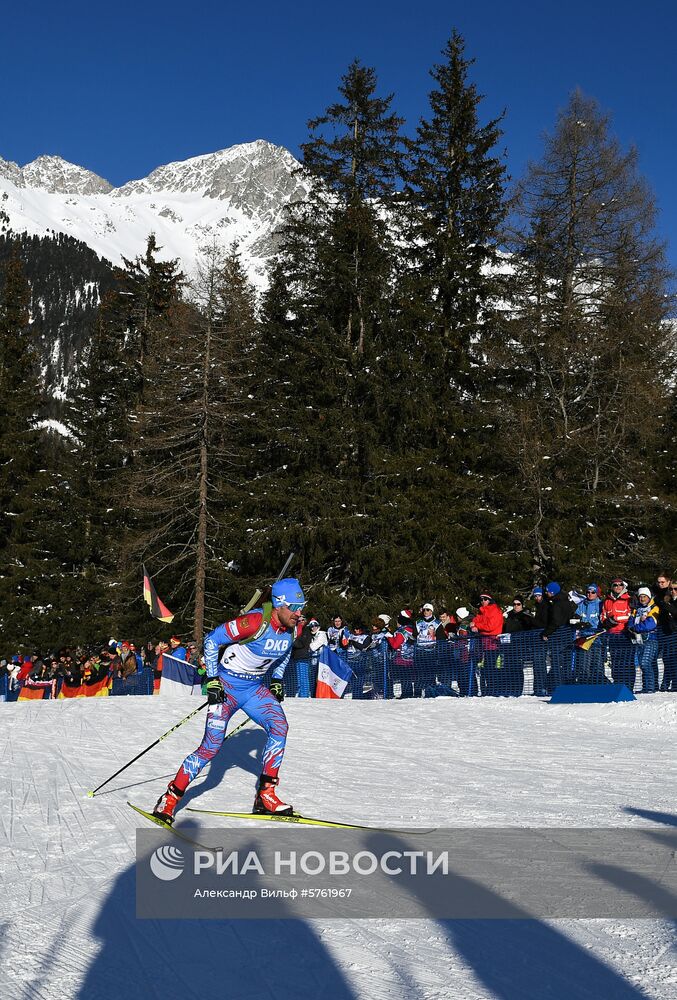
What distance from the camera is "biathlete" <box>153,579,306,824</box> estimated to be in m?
7.20

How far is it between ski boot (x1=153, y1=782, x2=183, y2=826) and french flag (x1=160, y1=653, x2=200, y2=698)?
14308 millimetres

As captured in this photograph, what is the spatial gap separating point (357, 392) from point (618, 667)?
62.1 feet

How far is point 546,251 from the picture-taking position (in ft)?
95.0

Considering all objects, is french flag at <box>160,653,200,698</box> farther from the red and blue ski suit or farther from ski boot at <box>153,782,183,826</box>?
ski boot at <box>153,782,183,826</box>

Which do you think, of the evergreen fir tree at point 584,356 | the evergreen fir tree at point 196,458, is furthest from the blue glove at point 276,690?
the evergreen fir tree at point 196,458

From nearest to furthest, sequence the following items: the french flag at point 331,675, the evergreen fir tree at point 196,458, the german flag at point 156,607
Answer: the french flag at point 331,675, the german flag at point 156,607, the evergreen fir tree at point 196,458

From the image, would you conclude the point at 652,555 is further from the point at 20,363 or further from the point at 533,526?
the point at 20,363

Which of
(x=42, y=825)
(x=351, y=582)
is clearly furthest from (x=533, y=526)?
(x=42, y=825)

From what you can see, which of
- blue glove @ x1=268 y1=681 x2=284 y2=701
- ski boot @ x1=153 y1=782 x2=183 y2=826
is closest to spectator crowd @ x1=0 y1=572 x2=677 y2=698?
blue glove @ x1=268 y1=681 x2=284 y2=701

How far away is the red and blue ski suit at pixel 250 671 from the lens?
24.0 ft

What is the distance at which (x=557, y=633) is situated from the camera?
14.6 meters

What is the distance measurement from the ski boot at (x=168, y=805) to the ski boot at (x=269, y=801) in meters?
0.66

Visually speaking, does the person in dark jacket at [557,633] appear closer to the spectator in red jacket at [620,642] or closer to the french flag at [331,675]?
the spectator in red jacket at [620,642]

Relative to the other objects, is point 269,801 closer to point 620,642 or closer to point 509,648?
point 620,642
